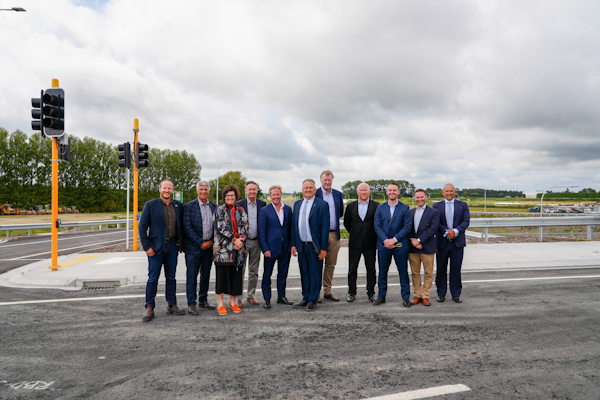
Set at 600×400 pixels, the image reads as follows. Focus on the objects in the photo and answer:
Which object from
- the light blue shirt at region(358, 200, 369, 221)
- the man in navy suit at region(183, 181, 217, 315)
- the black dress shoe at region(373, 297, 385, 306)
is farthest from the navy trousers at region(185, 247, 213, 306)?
the black dress shoe at region(373, 297, 385, 306)

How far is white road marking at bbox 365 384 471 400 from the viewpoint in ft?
9.45

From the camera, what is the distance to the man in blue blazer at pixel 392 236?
18.9 feet

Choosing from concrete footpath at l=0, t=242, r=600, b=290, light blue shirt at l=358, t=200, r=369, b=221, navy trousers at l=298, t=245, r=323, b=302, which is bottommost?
concrete footpath at l=0, t=242, r=600, b=290

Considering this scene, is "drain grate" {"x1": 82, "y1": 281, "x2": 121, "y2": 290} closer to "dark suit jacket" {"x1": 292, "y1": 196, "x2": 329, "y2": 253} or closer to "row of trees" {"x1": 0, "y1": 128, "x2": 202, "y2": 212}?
"dark suit jacket" {"x1": 292, "y1": 196, "x2": 329, "y2": 253}

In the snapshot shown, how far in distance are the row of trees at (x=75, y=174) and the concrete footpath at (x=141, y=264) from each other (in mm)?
38149

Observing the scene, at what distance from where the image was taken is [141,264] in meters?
8.76

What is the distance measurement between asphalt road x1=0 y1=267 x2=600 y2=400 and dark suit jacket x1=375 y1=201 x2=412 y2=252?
3.87 ft

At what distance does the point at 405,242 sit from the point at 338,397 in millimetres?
3475

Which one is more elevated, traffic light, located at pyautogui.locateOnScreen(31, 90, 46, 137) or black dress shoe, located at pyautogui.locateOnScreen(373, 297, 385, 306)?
traffic light, located at pyautogui.locateOnScreen(31, 90, 46, 137)

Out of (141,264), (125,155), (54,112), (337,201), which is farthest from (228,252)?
(125,155)

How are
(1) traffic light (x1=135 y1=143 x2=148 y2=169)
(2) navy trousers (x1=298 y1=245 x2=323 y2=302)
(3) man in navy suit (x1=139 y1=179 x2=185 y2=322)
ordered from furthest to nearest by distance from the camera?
(1) traffic light (x1=135 y1=143 x2=148 y2=169) < (2) navy trousers (x1=298 y1=245 x2=323 y2=302) < (3) man in navy suit (x1=139 y1=179 x2=185 y2=322)

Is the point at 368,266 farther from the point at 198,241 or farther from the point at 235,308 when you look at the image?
the point at 198,241

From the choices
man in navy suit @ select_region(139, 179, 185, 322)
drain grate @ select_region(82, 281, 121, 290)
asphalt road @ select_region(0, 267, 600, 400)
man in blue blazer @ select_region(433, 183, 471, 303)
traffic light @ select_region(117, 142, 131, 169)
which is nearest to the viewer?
asphalt road @ select_region(0, 267, 600, 400)

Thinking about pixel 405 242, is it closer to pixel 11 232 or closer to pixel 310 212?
pixel 310 212
